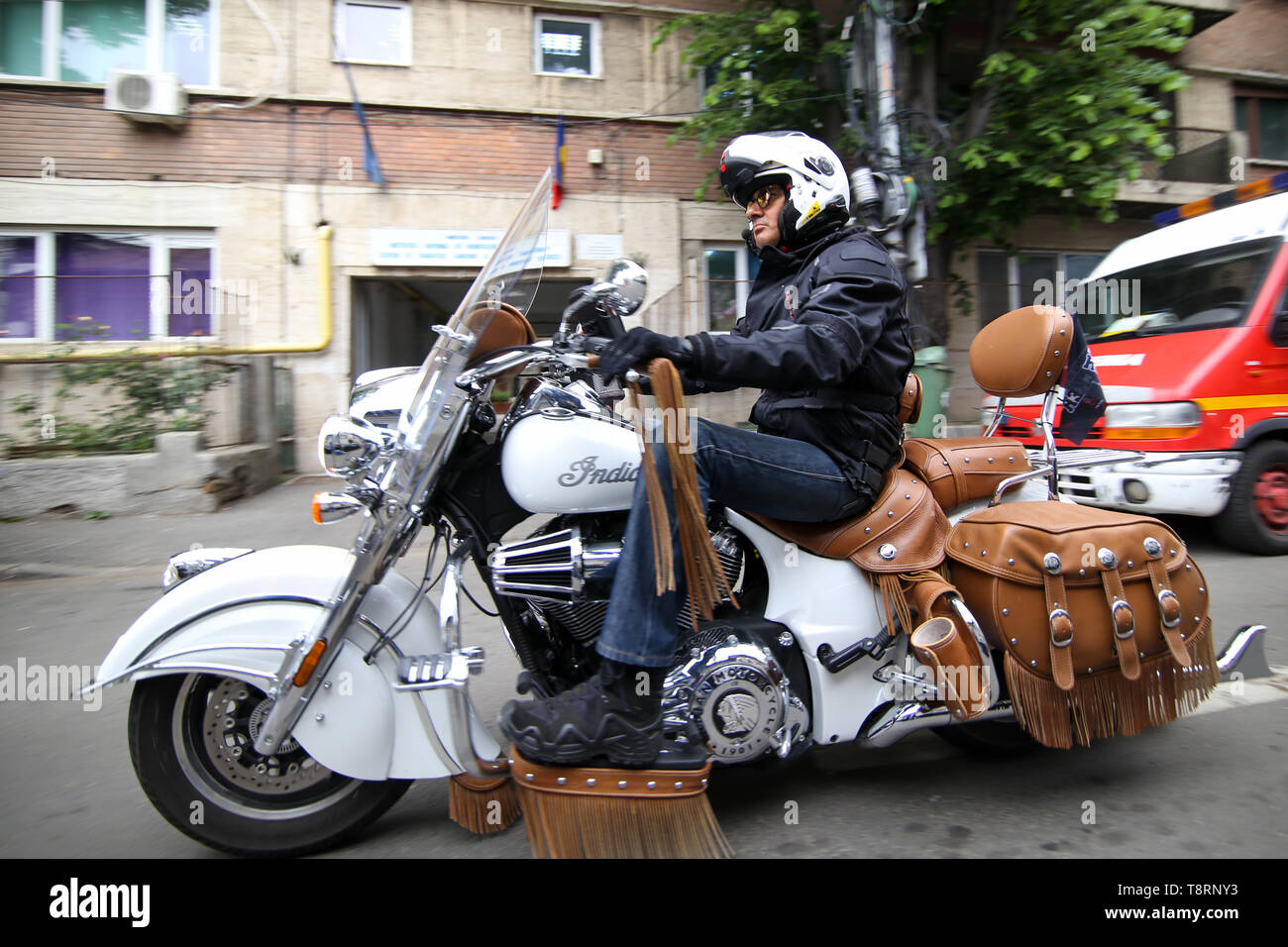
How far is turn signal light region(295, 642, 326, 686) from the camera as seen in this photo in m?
1.95

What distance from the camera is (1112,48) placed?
7.72m

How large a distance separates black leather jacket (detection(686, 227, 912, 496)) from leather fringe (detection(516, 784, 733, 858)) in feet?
3.29

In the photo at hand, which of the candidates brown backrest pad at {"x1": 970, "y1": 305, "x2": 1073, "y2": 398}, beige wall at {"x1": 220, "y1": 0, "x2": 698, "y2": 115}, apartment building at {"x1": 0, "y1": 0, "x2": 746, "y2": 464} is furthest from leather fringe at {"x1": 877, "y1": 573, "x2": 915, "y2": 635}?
beige wall at {"x1": 220, "y1": 0, "x2": 698, "y2": 115}

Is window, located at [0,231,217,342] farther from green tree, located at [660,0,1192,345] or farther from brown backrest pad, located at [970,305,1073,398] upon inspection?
brown backrest pad, located at [970,305,1073,398]

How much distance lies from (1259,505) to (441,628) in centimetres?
573

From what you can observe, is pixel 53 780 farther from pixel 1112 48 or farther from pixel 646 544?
pixel 1112 48

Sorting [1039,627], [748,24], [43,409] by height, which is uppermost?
[748,24]

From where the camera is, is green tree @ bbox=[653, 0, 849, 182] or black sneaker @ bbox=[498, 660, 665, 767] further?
green tree @ bbox=[653, 0, 849, 182]

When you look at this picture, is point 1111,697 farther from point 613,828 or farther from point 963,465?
point 613,828

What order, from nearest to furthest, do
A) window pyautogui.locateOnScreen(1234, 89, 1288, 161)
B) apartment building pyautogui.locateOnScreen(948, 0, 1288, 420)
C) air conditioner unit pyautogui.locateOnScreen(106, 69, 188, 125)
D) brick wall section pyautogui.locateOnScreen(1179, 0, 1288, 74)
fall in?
1. air conditioner unit pyautogui.locateOnScreen(106, 69, 188, 125)
2. apartment building pyautogui.locateOnScreen(948, 0, 1288, 420)
3. brick wall section pyautogui.locateOnScreen(1179, 0, 1288, 74)
4. window pyautogui.locateOnScreen(1234, 89, 1288, 161)

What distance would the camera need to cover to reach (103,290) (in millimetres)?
8930

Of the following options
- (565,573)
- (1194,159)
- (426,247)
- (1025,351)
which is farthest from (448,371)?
(1194,159)
